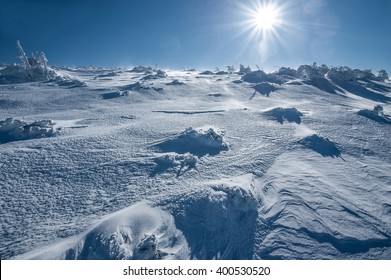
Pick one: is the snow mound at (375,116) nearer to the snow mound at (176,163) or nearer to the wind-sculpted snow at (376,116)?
the wind-sculpted snow at (376,116)

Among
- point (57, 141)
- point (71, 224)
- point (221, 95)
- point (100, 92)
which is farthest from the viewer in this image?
point (221, 95)

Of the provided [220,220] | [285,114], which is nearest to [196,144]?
[220,220]

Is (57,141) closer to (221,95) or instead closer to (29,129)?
(29,129)

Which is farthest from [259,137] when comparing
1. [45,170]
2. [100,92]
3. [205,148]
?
[100,92]

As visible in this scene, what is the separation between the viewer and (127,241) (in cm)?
309

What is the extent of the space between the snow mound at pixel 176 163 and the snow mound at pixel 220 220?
83 centimetres

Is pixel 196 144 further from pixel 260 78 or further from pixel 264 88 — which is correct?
pixel 260 78

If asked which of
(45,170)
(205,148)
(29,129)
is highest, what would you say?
(29,129)

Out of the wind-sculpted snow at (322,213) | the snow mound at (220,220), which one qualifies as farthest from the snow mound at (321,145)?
the snow mound at (220,220)

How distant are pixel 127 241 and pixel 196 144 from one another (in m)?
3.19

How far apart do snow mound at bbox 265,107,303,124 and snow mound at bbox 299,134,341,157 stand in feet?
6.06

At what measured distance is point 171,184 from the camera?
428cm

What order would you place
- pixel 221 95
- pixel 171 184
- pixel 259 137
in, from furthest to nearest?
pixel 221 95 < pixel 259 137 < pixel 171 184

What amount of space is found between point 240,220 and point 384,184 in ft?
10.8
